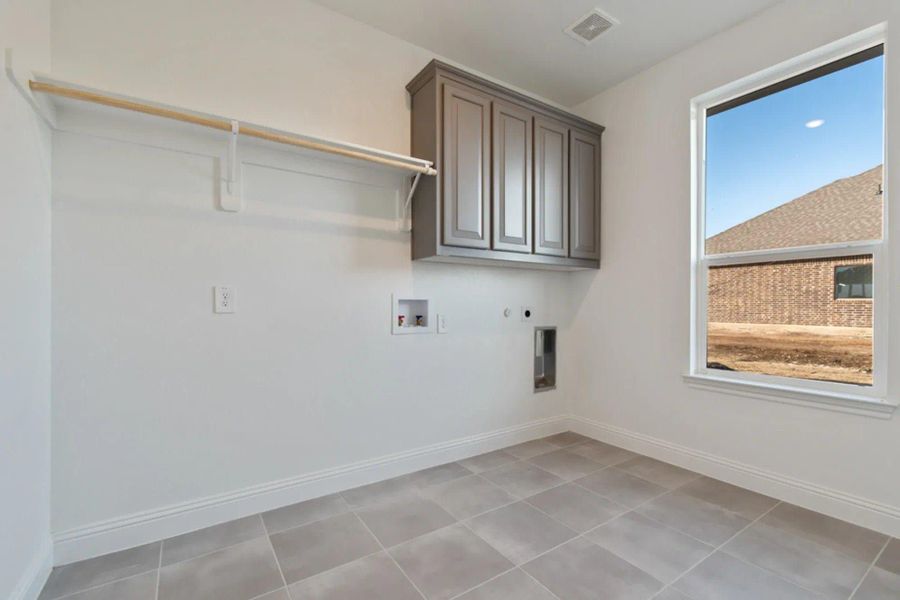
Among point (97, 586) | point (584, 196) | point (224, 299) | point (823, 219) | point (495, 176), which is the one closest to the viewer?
point (97, 586)

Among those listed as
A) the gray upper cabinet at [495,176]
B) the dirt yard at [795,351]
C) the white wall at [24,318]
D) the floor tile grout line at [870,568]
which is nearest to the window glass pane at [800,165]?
the dirt yard at [795,351]

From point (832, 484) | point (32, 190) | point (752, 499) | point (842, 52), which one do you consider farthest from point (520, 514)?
point (842, 52)

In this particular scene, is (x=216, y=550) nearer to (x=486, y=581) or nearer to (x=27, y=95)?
(x=486, y=581)

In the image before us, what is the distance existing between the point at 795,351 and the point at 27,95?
12.2 feet

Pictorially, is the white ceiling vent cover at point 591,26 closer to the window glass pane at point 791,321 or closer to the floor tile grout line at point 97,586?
the window glass pane at point 791,321

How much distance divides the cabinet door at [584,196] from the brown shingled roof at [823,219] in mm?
925

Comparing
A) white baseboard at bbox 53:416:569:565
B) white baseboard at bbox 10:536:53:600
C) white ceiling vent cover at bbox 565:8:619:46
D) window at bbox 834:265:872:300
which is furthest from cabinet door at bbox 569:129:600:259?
white baseboard at bbox 10:536:53:600

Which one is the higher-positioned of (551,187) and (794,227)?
(551,187)

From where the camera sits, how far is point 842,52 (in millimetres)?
2127

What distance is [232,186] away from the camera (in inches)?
79.0

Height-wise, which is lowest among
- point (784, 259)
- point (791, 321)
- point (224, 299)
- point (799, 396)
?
point (799, 396)

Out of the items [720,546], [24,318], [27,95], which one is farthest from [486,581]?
[27,95]

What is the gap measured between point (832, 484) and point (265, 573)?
2763 mm

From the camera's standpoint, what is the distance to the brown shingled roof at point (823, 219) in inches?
80.5
